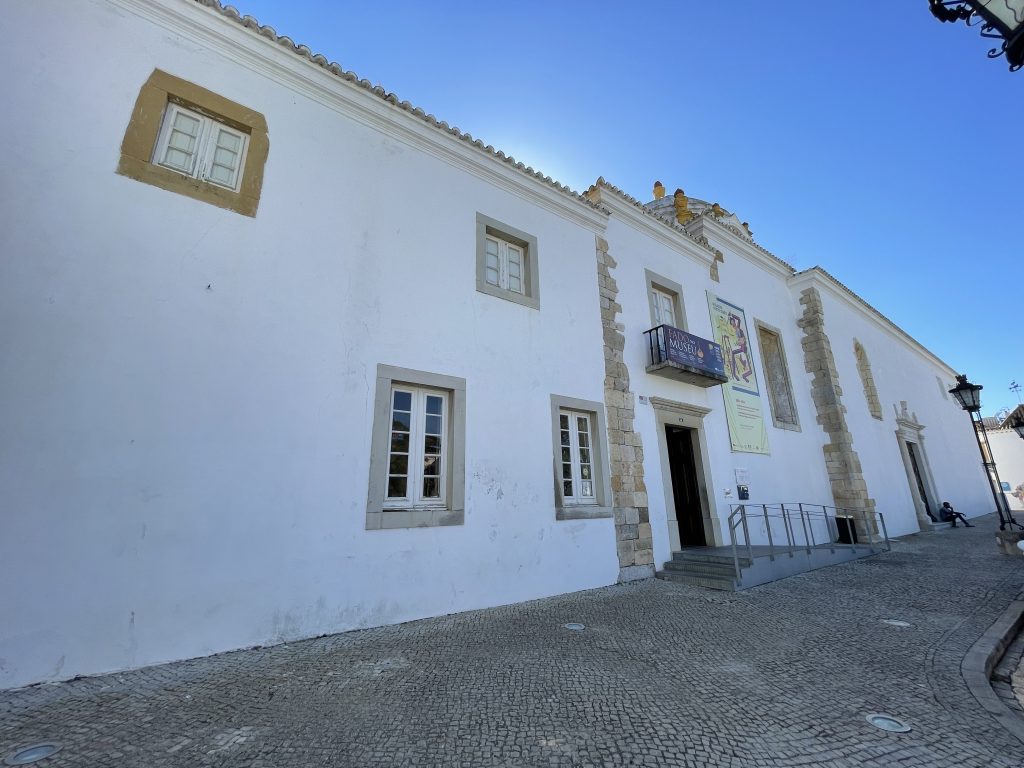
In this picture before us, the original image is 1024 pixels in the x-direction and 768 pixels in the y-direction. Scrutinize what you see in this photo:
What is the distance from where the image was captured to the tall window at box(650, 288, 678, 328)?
354 inches

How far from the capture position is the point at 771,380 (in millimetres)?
11617

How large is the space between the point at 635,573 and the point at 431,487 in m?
3.57

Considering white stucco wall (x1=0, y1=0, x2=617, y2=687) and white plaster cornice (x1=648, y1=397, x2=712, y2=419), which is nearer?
white stucco wall (x1=0, y1=0, x2=617, y2=687)

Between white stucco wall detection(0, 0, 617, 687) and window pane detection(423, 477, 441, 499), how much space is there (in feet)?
1.53

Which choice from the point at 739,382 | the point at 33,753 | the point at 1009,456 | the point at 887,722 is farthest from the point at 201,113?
the point at 1009,456

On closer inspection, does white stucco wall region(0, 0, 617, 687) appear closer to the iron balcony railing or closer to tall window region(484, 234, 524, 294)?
tall window region(484, 234, 524, 294)

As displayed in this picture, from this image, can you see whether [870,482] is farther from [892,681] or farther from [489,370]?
[489,370]

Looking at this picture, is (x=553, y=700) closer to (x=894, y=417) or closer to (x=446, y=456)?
(x=446, y=456)

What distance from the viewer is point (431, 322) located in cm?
560

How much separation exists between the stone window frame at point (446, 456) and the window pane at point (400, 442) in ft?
0.55

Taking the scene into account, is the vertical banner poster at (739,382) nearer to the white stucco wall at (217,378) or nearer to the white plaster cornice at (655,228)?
the white plaster cornice at (655,228)

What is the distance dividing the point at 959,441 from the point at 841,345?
13074 millimetres

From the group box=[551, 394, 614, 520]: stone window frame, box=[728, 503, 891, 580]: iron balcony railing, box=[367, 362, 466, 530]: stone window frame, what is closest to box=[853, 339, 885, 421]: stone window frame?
box=[728, 503, 891, 580]: iron balcony railing

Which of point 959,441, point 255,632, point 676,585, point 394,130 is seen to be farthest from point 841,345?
point 255,632
